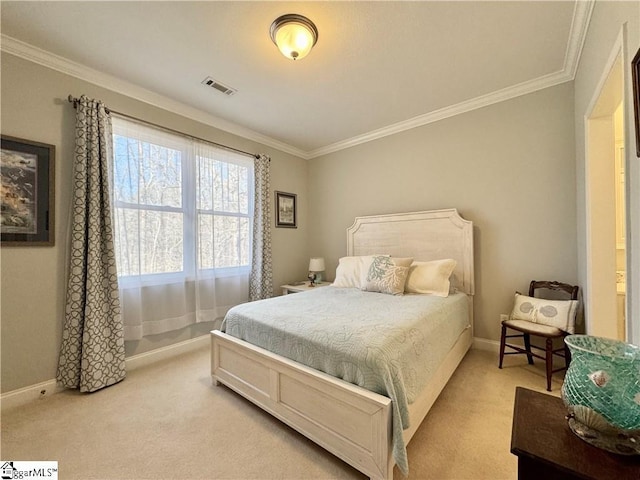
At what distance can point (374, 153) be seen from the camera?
374 centimetres

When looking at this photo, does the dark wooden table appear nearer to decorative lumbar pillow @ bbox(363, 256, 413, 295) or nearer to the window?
decorative lumbar pillow @ bbox(363, 256, 413, 295)

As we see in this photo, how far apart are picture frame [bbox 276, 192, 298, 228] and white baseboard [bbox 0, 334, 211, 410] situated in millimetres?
1879

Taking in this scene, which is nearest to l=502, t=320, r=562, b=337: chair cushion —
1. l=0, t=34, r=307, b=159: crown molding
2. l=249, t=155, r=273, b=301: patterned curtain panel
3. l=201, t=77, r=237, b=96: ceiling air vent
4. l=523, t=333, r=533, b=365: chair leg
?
l=523, t=333, r=533, b=365: chair leg

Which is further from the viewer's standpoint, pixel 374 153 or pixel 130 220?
pixel 374 153

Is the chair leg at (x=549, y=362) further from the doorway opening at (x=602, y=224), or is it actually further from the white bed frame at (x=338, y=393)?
the white bed frame at (x=338, y=393)

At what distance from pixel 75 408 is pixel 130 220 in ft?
5.10

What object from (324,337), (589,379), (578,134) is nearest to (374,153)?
(578,134)

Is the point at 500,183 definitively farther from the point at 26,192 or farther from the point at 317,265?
the point at 26,192

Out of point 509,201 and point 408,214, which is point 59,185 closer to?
point 408,214

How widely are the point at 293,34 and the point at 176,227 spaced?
217 centimetres

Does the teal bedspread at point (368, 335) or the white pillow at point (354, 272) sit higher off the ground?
the white pillow at point (354, 272)

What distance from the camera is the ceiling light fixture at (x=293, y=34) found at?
1.77m

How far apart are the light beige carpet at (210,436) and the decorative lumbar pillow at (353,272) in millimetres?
Answer: 1295

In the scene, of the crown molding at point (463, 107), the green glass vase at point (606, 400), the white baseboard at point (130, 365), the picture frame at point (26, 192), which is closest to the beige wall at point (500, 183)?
the crown molding at point (463, 107)
